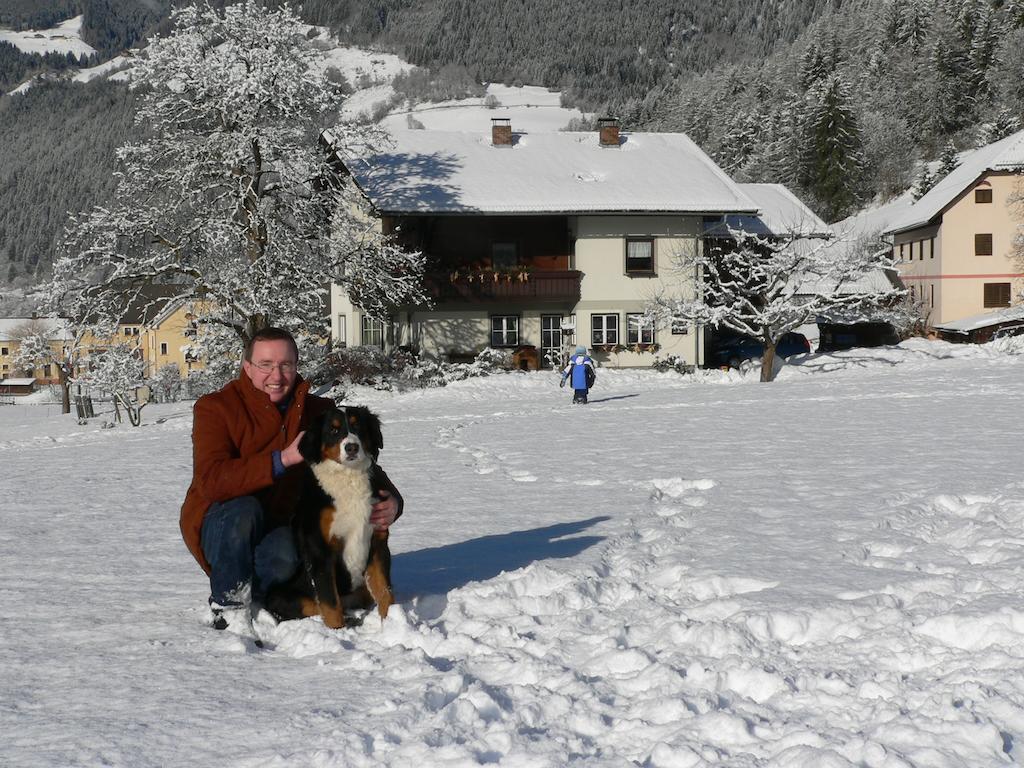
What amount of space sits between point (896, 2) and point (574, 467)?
10920 centimetres

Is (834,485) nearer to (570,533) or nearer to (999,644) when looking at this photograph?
→ (570,533)

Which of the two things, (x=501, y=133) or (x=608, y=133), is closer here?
→ (x=501, y=133)

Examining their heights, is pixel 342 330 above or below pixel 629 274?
below

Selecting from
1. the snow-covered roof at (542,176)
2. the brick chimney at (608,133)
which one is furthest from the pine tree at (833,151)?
the brick chimney at (608,133)

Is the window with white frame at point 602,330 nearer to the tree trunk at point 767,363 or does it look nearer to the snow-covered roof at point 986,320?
the tree trunk at point 767,363

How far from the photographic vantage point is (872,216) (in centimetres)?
6812

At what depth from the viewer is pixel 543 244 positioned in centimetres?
3634

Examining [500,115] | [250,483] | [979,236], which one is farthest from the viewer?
[500,115]

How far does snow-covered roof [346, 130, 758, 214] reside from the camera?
34.0 metres

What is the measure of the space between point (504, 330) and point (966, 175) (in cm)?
3130

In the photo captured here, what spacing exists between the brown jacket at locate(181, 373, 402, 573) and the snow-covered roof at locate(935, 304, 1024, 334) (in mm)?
44551

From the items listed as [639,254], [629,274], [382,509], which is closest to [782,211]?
[639,254]

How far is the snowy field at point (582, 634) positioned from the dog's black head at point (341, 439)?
90 cm

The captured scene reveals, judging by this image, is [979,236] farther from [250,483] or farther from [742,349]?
[250,483]
